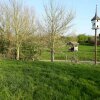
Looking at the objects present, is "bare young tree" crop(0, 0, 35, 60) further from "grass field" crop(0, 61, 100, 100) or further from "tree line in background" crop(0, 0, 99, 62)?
"grass field" crop(0, 61, 100, 100)

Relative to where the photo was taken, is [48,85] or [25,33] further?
[25,33]

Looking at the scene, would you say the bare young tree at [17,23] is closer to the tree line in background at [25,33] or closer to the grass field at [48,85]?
the tree line in background at [25,33]

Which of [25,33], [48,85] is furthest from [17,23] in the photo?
[48,85]

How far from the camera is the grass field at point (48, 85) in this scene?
6423 millimetres

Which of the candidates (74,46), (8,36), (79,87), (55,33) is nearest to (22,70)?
(79,87)

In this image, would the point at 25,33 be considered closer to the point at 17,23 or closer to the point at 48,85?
the point at 17,23

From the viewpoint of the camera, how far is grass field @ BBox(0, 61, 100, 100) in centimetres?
642

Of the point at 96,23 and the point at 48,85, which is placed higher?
the point at 96,23

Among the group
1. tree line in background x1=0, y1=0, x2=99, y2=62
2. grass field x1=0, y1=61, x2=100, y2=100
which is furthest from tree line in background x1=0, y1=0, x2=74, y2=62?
grass field x1=0, y1=61, x2=100, y2=100

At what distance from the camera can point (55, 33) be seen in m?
26.5

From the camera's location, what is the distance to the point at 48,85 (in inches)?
281

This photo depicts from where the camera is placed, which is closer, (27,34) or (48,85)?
(48,85)

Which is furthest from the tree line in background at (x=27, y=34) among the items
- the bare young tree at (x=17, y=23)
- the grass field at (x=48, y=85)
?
the grass field at (x=48, y=85)

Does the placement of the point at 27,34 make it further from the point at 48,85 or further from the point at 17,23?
the point at 48,85
